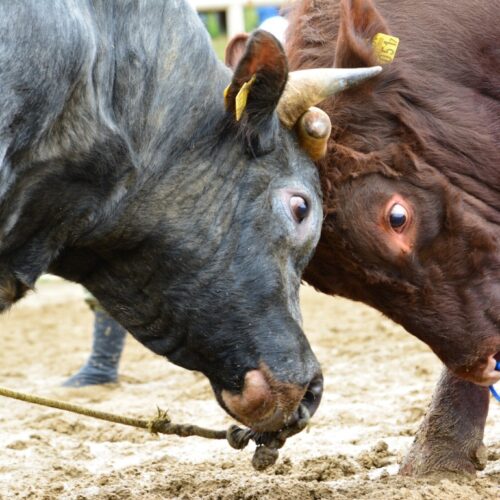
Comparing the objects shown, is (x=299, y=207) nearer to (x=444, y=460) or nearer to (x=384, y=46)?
(x=384, y=46)

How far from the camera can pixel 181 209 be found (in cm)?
441

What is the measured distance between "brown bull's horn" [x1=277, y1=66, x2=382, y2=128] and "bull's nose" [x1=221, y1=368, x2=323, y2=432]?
910mm

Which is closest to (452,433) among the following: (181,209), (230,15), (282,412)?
(282,412)

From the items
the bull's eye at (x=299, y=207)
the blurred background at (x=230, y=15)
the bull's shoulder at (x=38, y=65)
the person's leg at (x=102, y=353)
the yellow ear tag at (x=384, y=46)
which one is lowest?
the blurred background at (x=230, y=15)

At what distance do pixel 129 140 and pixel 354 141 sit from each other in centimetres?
107

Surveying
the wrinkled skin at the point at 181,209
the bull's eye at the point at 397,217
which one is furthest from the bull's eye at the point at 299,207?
the bull's eye at the point at 397,217

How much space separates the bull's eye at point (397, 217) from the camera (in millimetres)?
4895

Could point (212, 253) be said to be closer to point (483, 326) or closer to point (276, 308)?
point (276, 308)

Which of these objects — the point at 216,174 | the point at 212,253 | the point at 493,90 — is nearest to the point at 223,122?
the point at 216,174

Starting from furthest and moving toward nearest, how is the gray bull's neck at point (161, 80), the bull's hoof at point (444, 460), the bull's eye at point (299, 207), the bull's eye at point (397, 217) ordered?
the bull's hoof at point (444, 460) → the bull's eye at point (397, 217) → the bull's eye at point (299, 207) → the gray bull's neck at point (161, 80)

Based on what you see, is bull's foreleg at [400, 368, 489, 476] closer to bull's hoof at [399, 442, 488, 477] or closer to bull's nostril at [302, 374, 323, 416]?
bull's hoof at [399, 442, 488, 477]

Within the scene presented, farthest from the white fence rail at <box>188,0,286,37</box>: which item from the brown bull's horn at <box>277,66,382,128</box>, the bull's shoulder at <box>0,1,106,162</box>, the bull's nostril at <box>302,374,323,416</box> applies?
the bull's shoulder at <box>0,1,106,162</box>

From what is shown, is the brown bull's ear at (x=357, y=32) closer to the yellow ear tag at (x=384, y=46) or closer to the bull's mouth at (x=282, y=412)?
the yellow ear tag at (x=384, y=46)

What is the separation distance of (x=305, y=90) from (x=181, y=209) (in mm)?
617
